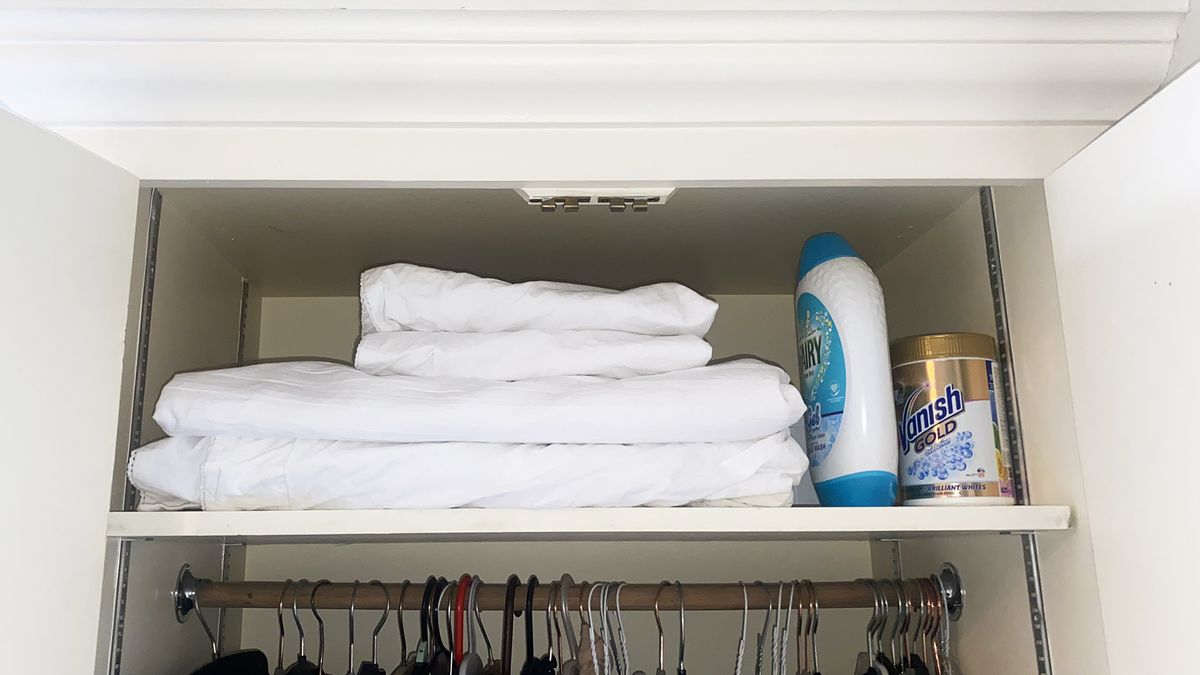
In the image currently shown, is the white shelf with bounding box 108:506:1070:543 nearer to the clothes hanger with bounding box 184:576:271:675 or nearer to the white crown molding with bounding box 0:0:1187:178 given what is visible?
the clothes hanger with bounding box 184:576:271:675

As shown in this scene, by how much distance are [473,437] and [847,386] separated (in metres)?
0.33

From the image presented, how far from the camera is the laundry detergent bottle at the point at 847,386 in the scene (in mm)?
759

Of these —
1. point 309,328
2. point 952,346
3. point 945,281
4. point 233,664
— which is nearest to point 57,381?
point 233,664

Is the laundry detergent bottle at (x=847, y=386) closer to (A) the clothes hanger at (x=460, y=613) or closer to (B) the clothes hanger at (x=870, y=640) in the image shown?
(B) the clothes hanger at (x=870, y=640)

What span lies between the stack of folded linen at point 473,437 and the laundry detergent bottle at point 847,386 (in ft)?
0.19

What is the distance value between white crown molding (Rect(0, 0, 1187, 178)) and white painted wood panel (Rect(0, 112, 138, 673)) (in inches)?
3.7

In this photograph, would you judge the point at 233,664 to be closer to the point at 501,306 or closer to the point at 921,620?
the point at 501,306

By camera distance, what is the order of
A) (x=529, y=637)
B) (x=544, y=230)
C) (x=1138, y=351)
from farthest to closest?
(x=544, y=230)
(x=529, y=637)
(x=1138, y=351)

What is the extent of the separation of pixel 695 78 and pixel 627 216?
22 cm

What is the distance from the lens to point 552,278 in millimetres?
1067

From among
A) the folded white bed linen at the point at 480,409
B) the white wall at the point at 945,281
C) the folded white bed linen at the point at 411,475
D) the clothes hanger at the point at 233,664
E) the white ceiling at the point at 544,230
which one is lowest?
the clothes hanger at the point at 233,664

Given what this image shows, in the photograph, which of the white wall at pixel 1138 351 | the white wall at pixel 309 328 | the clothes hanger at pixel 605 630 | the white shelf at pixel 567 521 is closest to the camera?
the white wall at pixel 1138 351

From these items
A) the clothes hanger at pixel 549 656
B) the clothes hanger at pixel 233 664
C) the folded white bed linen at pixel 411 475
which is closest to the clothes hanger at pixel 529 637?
the clothes hanger at pixel 549 656

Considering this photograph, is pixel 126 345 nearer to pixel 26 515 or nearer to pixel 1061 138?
pixel 26 515
